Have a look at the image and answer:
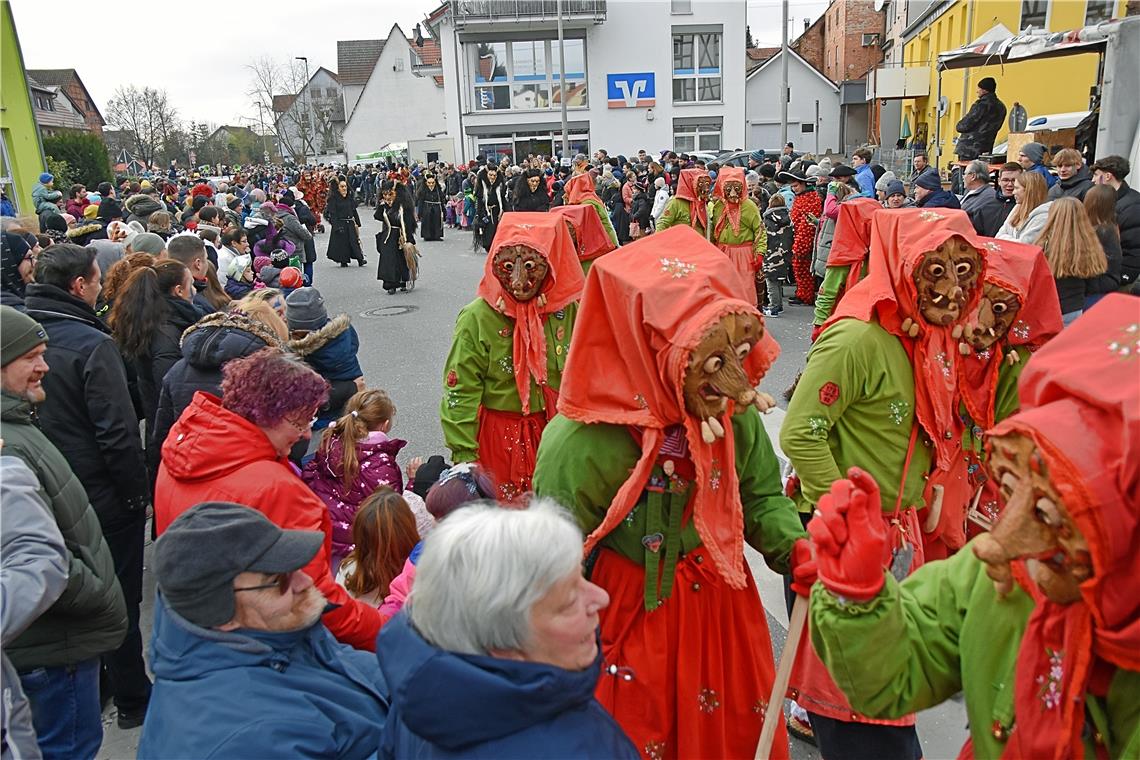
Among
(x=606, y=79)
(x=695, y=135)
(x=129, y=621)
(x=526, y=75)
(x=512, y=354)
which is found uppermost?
(x=526, y=75)

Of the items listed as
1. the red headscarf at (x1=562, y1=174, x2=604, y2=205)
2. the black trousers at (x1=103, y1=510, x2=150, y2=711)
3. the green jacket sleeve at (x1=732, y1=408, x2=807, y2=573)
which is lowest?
the black trousers at (x1=103, y1=510, x2=150, y2=711)

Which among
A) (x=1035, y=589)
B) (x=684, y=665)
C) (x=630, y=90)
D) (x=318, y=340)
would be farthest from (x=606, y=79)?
(x=1035, y=589)

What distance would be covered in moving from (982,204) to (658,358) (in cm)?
752

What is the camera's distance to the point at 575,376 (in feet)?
8.12

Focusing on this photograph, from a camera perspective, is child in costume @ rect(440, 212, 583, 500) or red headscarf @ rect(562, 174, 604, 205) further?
red headscarf @ rect(562, 174, 604, 205)

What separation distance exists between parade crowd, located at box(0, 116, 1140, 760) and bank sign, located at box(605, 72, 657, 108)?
3244 centimetres

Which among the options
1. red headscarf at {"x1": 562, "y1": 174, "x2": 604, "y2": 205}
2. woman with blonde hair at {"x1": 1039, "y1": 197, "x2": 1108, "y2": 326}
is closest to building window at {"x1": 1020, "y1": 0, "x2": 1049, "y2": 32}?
red headscarf at {"x1": 562, "y1": 174, "x2": 604, "y2": 205}

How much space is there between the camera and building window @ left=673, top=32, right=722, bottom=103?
3500 cm

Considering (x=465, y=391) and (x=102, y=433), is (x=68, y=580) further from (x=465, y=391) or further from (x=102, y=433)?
(x=465, y=391)

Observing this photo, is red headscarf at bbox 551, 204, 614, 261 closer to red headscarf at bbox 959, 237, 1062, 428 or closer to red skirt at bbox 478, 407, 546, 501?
red skirt at bbox 478, 407, 546, 501

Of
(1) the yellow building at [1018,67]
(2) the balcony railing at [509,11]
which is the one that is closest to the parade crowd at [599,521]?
(1) the yellow building at [1018,67]

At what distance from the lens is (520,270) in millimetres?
4008

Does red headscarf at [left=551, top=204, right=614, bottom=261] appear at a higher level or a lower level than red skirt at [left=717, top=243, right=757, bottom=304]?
higher

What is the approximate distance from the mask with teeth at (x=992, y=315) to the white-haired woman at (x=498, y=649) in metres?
2.11
